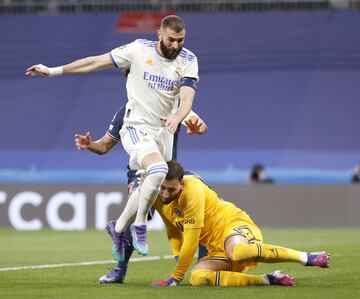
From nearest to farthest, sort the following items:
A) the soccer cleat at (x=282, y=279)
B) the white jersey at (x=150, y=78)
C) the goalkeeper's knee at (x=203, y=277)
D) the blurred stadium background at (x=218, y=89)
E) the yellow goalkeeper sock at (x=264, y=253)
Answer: the yellow goalkeeper sock at (x=264, y=253) → the soccer cleat at (x=282, y=279) → the goalkeeper's knee at (x=203, y=277) → the white jersey at (x=150, y=78) → the blurred stadium background at (x=218, y=89)

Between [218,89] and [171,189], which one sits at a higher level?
[171,189]

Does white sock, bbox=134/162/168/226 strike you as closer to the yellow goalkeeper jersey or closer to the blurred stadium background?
the yellow goalkeeper jersey

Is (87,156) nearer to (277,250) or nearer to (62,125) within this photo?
(62,125)

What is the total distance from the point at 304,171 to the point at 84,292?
1458cm

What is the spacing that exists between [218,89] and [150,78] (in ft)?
50.9

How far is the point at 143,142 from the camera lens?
10.1 m

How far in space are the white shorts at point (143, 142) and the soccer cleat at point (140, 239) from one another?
0.62m

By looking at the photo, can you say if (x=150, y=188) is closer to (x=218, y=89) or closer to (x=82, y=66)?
(x=82, y=66)

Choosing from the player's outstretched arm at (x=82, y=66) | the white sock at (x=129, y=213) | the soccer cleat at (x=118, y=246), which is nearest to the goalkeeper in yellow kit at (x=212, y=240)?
the white sock at (x=129, y=213)

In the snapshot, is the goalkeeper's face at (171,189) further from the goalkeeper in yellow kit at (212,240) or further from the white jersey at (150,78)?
the white jersey at (150,78)

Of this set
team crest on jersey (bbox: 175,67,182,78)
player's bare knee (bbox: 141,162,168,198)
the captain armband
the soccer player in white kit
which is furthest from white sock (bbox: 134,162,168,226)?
the captain armband

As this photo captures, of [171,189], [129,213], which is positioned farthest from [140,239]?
[171,189]

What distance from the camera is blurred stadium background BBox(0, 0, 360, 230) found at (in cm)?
2411

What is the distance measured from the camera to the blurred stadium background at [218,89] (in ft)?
79.1
